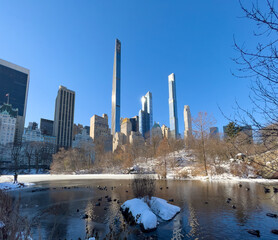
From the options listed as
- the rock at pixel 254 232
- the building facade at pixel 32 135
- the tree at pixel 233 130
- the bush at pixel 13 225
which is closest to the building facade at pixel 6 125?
the building facade at pixel 32 135

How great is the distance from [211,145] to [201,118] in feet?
28.3

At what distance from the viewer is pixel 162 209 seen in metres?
9.41

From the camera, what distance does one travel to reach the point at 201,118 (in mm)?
33906

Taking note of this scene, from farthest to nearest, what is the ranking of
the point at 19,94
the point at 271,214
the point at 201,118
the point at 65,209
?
the point at 19,94 < the point at 201,118 < the point at 65,209 < the point at 271,214

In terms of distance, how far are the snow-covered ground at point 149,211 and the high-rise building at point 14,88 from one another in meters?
216

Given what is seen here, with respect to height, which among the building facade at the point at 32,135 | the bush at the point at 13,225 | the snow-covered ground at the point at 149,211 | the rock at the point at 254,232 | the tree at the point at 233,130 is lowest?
the rock at the point at 254,232

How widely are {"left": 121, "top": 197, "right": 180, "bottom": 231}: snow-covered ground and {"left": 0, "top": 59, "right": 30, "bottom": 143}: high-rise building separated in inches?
8522

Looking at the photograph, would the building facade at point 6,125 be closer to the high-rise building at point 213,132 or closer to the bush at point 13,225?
the high-rise building at point 213,132

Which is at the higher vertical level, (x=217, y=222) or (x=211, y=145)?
(x=211, y=145)

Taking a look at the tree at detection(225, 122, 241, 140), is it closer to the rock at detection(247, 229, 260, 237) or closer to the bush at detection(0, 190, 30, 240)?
the rock at detection(247, 229, 260, 237)

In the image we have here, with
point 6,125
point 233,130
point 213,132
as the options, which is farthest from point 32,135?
point 233,130

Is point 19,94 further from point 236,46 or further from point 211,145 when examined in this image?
point 236,46

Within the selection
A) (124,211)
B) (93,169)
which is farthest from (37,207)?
(93,169)

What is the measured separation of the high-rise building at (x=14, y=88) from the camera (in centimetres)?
18573
